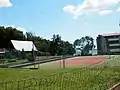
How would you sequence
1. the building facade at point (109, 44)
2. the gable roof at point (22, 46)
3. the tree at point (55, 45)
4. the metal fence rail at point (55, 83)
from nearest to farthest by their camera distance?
1. the metal fence rail at point (55, 83)
2. the building facade at point (109, 44)
3. the gable roof at point (22, 46)
4. the tree at point (55, 45)

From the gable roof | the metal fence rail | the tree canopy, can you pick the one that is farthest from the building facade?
the metal fence rail

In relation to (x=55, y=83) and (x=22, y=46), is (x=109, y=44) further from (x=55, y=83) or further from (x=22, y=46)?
(x=55, y=83)

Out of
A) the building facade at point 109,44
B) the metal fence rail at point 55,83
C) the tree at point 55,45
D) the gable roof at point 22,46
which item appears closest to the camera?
the metal fence rail at point 55,83

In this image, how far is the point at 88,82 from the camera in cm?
841

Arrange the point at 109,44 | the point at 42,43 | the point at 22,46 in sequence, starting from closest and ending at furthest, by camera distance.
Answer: the point at 109,44 → the point at 22,46 → the point at 42,43

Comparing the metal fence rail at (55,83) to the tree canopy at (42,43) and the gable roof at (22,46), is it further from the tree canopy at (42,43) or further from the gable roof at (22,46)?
the tree canopy at (42,43)

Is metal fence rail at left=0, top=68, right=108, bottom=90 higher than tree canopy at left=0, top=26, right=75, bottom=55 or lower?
lower

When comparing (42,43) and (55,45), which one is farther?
(42,43)

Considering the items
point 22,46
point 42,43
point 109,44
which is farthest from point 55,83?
point 42,43

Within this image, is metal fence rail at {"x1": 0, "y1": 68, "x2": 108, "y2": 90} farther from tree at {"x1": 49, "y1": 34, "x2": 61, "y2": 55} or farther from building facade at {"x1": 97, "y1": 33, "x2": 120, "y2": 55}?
tree at {"x1": 49, "y1": 34, "x2": 61, "y2": 55}

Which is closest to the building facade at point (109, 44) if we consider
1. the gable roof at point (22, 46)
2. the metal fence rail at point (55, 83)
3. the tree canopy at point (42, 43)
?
the gable roof at point (22, 46)

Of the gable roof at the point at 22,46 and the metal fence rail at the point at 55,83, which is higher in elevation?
the gable roof at the point at 22,46

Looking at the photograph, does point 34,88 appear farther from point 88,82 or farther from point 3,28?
point 3,28

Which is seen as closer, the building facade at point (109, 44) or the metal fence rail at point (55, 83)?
Answer: the metal fence rail at point (55, 83)
